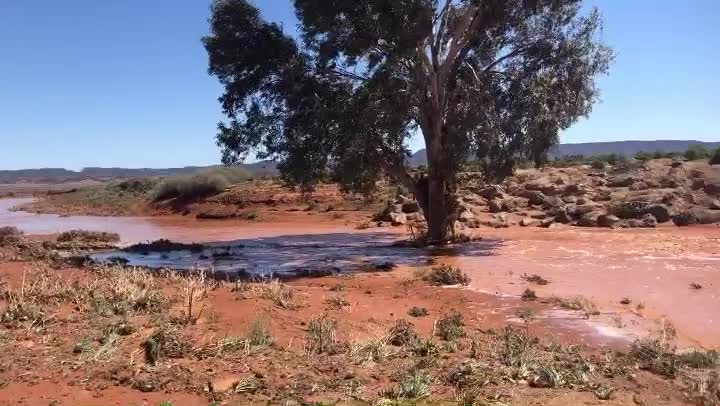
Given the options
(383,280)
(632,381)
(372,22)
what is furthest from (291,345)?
(372,22)

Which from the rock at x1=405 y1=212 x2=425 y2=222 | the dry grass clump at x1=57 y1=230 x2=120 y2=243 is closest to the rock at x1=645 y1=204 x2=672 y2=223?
the rock at x1=405 y1=212 x2=425 y2=222

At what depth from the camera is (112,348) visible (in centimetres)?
680

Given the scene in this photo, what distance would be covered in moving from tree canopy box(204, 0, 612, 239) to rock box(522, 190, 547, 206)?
8.59 m

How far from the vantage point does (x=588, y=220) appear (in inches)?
968

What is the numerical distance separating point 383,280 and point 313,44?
864cm

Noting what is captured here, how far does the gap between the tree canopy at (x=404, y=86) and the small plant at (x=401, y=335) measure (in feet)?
30.8

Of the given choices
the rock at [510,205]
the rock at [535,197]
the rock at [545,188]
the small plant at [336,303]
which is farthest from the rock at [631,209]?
the small plant at [336,303]

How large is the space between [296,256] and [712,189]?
18473mm

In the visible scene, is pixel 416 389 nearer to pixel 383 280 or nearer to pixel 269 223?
pixel 383 280

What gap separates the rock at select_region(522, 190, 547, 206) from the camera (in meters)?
27.7

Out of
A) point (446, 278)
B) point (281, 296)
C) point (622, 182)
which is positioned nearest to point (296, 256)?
point (446, 278)

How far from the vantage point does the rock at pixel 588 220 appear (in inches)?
962

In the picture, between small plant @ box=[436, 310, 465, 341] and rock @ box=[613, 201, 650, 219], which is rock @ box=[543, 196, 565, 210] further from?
small plant @ box=[436, 310, 465, 341]

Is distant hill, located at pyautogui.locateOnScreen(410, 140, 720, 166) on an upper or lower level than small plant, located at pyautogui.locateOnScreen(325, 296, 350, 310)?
upper
